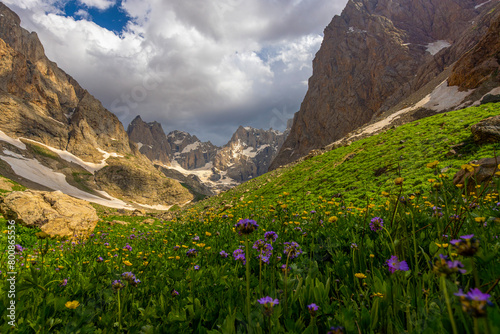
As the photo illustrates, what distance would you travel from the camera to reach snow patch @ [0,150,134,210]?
3521 inches

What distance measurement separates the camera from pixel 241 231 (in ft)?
5.53

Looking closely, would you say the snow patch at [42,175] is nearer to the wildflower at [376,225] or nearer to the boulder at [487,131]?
the boulder at [487,131]

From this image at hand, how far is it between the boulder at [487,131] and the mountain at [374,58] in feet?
290

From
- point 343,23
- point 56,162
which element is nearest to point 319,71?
point 343,23

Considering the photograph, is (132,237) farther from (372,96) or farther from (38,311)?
(372,96)

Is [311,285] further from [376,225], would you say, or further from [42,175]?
[42,175]

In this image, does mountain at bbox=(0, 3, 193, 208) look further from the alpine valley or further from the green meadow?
the green meadow

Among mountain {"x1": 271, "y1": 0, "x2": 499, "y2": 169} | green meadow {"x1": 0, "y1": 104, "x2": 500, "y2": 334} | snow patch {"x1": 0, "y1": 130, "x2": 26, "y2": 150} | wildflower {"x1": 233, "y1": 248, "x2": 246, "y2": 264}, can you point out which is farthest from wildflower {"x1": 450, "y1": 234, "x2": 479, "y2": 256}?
snow patch {"x1": 0, "y1": 130, "x2": 26, "y2": 150}

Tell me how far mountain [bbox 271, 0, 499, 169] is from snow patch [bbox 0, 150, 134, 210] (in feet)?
326

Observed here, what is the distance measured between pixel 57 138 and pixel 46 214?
157 meters

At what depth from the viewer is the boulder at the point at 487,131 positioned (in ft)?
29.8

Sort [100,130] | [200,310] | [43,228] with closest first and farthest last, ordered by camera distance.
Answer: [200,310] < [43,228] < [100,130]

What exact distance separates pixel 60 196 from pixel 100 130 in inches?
7109

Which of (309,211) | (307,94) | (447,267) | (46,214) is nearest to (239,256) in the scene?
(447,267)
